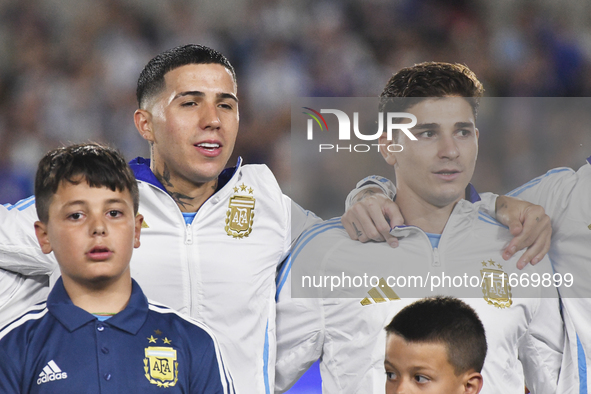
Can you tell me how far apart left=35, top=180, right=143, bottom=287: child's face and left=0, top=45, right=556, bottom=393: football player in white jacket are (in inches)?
15.9

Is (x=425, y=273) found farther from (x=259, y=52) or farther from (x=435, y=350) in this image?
(x=259, y=52)

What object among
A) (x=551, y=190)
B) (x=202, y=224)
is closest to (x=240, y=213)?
(x=202, y=224)

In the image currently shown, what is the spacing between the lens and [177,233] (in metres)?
1.91

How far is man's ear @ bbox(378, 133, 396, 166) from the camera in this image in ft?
6.98

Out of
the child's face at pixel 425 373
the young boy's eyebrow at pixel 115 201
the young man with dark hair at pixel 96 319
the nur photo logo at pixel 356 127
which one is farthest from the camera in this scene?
the nur photo logo at pixel 356 127

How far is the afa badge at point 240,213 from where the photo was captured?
1980 millimetres

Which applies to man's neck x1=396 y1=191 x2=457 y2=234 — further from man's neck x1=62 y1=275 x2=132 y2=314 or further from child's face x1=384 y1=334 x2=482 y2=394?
man's neck x1=62 y1=275 x2=132 y2=314

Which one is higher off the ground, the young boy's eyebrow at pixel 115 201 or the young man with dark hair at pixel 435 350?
the young boy's eyebrow at pixel 115 201

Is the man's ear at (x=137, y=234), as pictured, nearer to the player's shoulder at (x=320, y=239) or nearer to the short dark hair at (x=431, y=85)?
the player's shoulder at (x=320, y=239)

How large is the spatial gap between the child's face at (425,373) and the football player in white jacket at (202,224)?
448 mm

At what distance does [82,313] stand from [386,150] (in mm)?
1213

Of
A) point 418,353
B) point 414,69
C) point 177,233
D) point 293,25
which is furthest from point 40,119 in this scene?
point 418,353

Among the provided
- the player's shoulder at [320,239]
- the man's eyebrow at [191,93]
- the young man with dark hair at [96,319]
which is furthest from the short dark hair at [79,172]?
the player's shoulder at [320,239]

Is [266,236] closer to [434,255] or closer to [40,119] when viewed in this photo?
[434,255]
